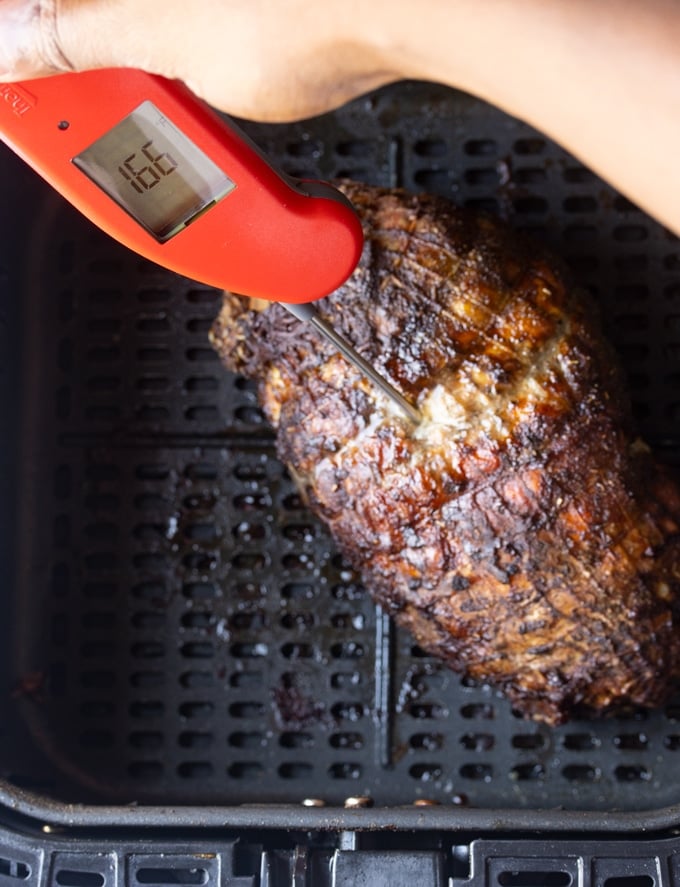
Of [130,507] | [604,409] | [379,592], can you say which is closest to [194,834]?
[379,592]

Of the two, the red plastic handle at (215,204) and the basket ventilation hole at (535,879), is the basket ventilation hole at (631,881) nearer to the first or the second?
the basket ventilation hole at (535,879)

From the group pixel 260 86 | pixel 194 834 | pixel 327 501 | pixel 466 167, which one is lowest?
pixel 194 834

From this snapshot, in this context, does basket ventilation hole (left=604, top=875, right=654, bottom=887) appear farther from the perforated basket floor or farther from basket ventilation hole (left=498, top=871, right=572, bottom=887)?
the perforated basket floor

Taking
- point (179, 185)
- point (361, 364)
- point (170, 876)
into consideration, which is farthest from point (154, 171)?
point (170, 876)

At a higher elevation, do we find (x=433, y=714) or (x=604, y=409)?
(x=604, y=409)

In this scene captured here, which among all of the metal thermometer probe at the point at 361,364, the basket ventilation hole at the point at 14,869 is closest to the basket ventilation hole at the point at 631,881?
the metal thermometer probe at the point at 361,364

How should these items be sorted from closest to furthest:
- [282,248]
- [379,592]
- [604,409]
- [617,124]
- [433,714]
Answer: [617,124]
[282,248]
[604,409]
[379,592]
[433,714]

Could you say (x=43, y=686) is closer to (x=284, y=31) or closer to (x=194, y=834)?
(x=194, y=834)
